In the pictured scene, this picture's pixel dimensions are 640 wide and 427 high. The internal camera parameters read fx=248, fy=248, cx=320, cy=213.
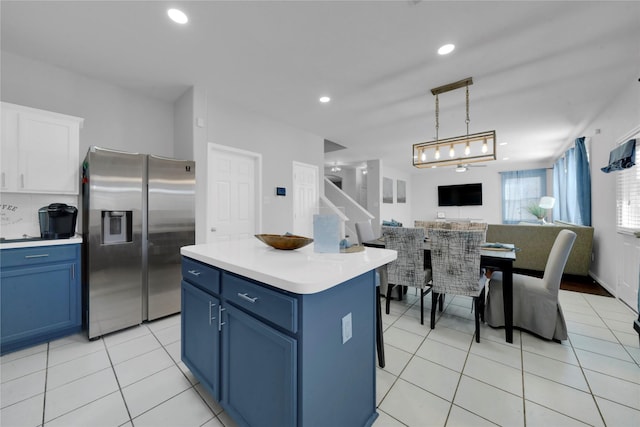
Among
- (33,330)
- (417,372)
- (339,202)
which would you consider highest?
(339,202)

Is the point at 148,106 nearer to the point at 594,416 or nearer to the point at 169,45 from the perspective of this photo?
the point at 169,45

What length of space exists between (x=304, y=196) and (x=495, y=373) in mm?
3728

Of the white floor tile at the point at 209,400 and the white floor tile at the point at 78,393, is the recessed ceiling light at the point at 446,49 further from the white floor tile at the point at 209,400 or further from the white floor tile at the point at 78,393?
the white floor tile at the point at 78,393

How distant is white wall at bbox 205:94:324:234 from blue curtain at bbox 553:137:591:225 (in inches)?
183

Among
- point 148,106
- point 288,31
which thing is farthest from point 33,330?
point 288,31

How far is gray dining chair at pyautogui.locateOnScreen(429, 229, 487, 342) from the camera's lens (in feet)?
7.29

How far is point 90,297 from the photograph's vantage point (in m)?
2.27

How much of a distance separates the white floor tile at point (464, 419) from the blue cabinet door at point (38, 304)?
10.3 ft

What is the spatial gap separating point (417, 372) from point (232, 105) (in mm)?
3790

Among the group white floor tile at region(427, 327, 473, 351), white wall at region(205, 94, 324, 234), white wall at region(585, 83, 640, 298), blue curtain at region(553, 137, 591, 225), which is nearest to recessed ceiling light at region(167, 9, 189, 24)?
white wall at region(205, 94, 324, 234)

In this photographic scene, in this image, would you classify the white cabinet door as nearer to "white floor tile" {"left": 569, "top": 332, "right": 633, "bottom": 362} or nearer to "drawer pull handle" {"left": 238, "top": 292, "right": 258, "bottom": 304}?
"drawer pull handle" {"left": 238, "top": 292, "right": 258, "bottom": 304}

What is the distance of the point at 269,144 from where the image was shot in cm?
410

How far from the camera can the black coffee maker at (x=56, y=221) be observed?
2.26m

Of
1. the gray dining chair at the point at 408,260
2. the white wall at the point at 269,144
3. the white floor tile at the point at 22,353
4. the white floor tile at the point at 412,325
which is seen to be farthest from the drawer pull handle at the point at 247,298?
the white wall at the point at 269,144
